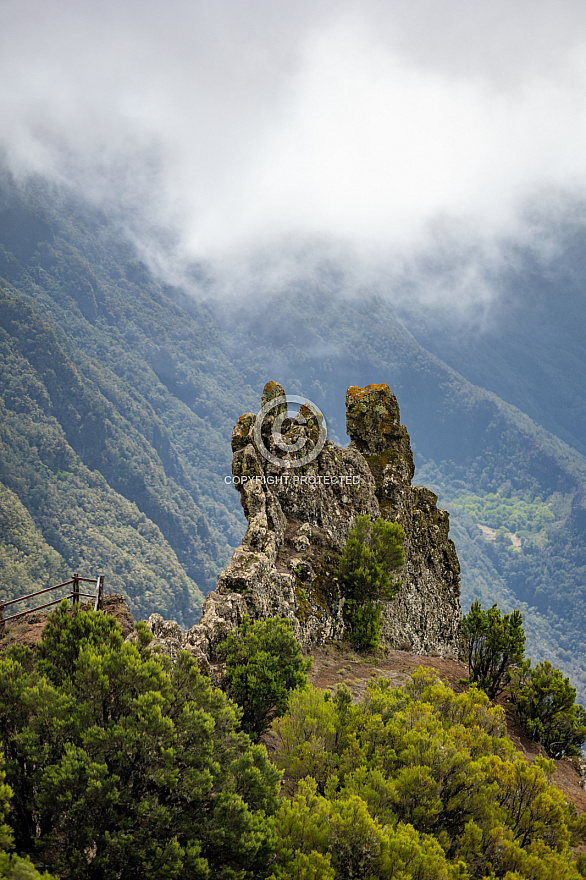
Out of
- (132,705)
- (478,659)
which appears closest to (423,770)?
(132,705)

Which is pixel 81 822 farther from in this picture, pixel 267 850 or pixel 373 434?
pixel 373 434

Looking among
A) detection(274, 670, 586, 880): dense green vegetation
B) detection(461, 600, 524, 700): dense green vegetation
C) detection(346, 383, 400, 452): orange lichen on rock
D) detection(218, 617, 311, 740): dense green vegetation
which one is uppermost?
detection(346, 383, 400, 452): orange lichen on rock

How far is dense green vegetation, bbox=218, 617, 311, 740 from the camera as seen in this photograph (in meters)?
19.5

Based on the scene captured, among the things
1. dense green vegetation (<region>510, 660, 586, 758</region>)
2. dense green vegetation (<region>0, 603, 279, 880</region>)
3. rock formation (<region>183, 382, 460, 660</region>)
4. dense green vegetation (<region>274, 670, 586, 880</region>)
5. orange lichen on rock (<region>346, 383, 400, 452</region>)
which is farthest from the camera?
orange lichen on rock (<region>346, 383, 400, 452</region>)

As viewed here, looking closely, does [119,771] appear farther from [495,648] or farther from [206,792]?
[495,648]

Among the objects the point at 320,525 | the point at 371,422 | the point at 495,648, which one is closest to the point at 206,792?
the point at 495,648

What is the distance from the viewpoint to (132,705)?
11812 mm

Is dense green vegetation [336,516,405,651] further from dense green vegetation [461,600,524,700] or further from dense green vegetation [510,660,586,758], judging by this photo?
dense green vegetation [510,660,586,758]

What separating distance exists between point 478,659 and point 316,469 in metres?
14.2

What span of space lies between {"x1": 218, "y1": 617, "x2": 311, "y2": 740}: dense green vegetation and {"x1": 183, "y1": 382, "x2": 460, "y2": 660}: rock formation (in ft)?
5.93

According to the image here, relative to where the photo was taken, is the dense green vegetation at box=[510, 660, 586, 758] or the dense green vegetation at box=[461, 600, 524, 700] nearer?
the dense green vegetation at box=[510, 660, 586, 758]

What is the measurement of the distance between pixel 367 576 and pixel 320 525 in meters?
5.07

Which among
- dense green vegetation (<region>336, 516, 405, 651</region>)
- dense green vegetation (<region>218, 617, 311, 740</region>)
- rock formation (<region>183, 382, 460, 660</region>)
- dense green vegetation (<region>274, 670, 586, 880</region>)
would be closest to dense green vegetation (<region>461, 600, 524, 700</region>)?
dense green vegetation (<region>336, 516, 405, 651</region>)

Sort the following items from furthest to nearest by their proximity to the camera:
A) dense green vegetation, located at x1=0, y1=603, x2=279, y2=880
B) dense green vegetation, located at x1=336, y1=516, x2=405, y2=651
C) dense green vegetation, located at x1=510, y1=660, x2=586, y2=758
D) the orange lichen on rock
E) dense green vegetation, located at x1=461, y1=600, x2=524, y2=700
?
1. the orange lichen on rock
2. dense green vegetation, located at x1=336, y1=516, x2=405, y2=651
3. dense green vegetation, located at x1=461, y1=600, x2=524, y2=700
4. dense green vegetation, located at x1=510, y1=660, x2=586, y2=758
5. dense green vegetation, located at x1=0, y1=603, x2=279, y2=880
